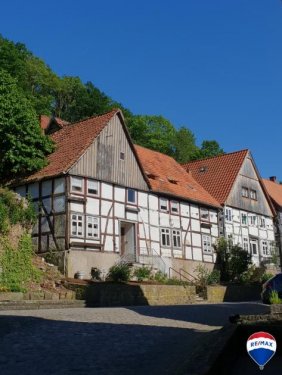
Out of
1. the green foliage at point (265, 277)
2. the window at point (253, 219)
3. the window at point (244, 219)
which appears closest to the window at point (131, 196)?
the green foliage at point (265, 277)

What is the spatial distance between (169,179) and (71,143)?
8487 mm

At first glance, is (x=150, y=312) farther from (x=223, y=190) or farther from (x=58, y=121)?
(x=223, y=190)

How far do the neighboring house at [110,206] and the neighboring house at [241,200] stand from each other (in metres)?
3.25

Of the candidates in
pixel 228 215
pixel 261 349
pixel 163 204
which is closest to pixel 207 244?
pixel 228 215

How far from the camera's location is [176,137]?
2618 inches

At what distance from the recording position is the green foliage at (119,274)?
27.5 m

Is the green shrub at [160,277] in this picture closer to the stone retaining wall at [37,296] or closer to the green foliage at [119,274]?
the green foliage at [119,274]

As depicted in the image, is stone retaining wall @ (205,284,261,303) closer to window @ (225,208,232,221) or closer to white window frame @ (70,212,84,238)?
white window frame @ (70,212,84,238)

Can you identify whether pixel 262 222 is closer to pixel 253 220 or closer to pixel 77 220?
pixel 253 220

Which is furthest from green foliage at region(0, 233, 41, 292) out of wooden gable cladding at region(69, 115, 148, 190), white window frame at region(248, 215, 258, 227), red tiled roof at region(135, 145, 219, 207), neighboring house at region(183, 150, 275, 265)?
white window frame at region(248, 215, 258, 227)

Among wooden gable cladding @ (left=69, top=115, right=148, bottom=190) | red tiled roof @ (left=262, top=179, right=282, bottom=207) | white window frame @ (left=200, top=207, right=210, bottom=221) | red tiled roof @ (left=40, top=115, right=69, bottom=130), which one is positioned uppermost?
red tiled roof @ (left=40, top=115, right=69, bottom=130)

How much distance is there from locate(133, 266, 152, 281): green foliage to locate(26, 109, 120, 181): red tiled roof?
22.3 feet

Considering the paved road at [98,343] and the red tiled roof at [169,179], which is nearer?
the paved road at [98,343]

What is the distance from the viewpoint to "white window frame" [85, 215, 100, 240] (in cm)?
2977
